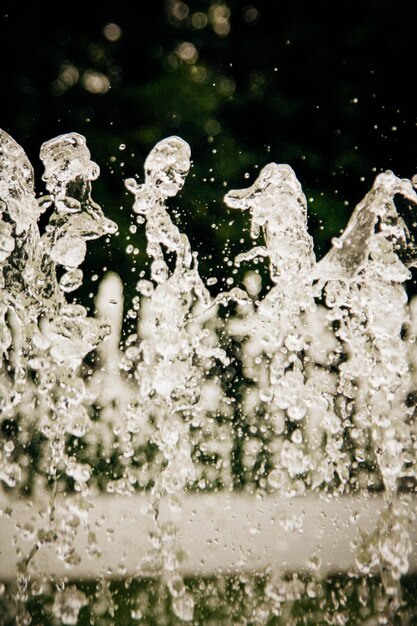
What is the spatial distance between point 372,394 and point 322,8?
309 centimetres

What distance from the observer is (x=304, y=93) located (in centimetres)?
417

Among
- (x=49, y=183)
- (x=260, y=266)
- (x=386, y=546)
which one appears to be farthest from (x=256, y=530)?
(x=260, y=266)

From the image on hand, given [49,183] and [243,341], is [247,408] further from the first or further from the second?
[49,183]

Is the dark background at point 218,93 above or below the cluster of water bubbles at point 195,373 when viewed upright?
above

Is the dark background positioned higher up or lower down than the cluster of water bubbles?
higher up

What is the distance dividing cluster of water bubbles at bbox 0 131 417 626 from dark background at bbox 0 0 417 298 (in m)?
1.23

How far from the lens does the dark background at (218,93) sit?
155 inches

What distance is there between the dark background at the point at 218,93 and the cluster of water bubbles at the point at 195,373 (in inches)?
48.5

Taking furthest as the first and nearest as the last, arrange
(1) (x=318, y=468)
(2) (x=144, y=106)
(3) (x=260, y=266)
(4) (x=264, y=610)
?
(2) (x=144, y=106) < (3) (x=260, y=266) < (1) (x=318, y=468) < (4) (x=264, y=610)

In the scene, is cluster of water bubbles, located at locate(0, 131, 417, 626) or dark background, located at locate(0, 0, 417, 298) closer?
cluster of water bubbles, located at locate(0, 131, 417, 626)

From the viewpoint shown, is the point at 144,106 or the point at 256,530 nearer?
the point at 256,530

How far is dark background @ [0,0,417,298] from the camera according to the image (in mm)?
3949

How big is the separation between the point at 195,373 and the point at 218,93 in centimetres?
228

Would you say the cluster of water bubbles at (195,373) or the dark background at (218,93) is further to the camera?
the dark background at (218,93)
